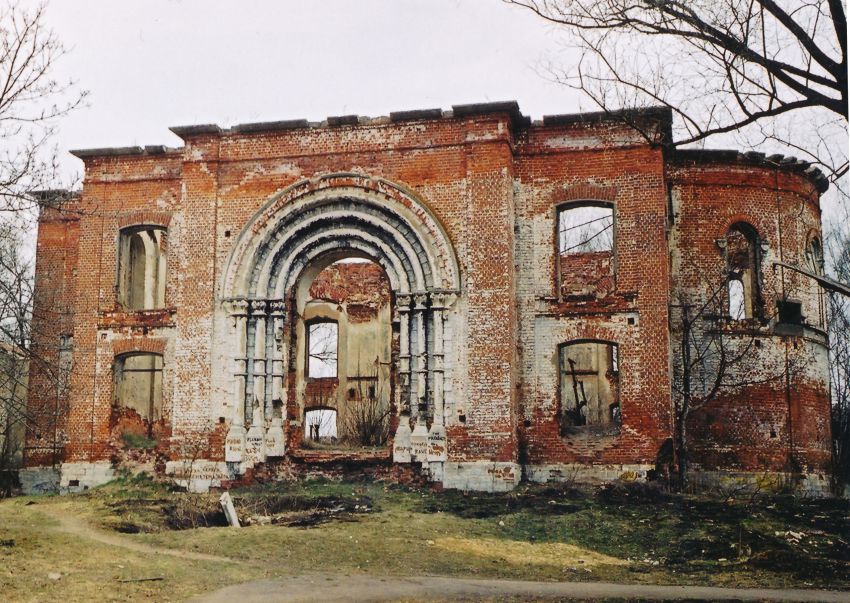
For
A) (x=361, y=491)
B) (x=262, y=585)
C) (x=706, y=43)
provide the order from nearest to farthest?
(x=706, y=43), (x=262, y=585), (x=361, y=491)

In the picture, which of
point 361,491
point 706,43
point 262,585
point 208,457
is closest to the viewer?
point 706,43

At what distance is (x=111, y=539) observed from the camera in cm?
1432

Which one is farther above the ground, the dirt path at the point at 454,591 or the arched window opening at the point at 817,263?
the arched window opening at the point at 817,263

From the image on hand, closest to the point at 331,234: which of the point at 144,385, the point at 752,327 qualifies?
the point at 144,385

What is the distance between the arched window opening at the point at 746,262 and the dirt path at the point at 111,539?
1169 cm

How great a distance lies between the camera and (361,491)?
17.7 m

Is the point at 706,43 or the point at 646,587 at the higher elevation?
the point at 706,43

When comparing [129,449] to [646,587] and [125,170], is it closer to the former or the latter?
[125,170]

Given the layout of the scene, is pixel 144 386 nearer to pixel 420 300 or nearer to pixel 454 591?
pixel 420 300

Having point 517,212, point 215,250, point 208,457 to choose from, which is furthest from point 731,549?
point 215,250

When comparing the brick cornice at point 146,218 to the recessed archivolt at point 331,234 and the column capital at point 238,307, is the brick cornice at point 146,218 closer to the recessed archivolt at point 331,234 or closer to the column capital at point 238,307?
the recessed archivolt at point 331,234

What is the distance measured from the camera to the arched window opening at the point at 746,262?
65.8 feet

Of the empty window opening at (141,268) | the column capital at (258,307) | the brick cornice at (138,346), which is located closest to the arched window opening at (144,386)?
the brick cornice at (138,346)

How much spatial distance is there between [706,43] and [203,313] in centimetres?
1227
